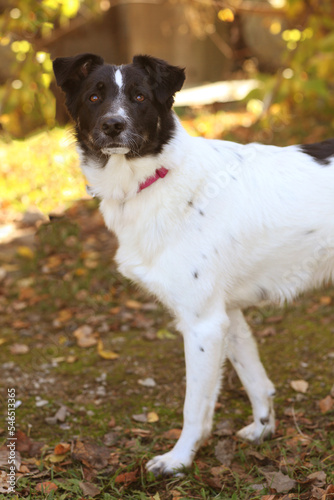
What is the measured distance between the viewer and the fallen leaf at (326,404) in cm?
321

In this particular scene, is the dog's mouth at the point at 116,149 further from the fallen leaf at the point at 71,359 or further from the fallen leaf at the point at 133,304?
the fallen leaf at the point at 133,304

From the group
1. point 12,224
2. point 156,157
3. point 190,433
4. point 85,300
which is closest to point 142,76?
point 156,157

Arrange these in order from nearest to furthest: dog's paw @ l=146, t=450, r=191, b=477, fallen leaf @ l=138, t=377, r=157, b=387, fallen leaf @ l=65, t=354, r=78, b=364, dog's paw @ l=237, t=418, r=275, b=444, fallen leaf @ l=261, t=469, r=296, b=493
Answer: fallen leaf @ l=261, t=469, r=296, b=493 < dog's paw @ l=146, t=450, r=191, b=477 < dog's paw @ l=237, t=418, r=275, b=444 < fallen leaf @ l=138, t=377, r=157, b=387 < fallen leaf @ l=65, t=354, r=78, b=364

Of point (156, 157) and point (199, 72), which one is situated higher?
point (156, 157)

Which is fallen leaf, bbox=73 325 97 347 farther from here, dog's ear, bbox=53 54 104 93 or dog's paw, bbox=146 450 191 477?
dog's ear, bbox=53 54 104 93

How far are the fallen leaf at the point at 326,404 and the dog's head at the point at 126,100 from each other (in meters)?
1.77

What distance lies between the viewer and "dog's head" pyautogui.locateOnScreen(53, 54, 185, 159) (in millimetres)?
2615

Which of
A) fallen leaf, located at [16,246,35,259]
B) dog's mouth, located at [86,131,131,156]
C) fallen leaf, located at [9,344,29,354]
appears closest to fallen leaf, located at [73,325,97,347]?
fallen leaf, located at [9,344,29,354]

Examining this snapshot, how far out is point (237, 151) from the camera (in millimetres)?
2945

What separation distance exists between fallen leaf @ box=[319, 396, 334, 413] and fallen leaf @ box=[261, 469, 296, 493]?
0.66 metres

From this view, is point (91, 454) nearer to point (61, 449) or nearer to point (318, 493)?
point (61, 449)

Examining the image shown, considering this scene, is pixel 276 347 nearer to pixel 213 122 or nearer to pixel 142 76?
pixel 142 76

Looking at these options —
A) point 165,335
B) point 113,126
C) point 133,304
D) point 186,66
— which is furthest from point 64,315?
point 186,66

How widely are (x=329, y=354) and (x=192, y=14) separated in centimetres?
613
